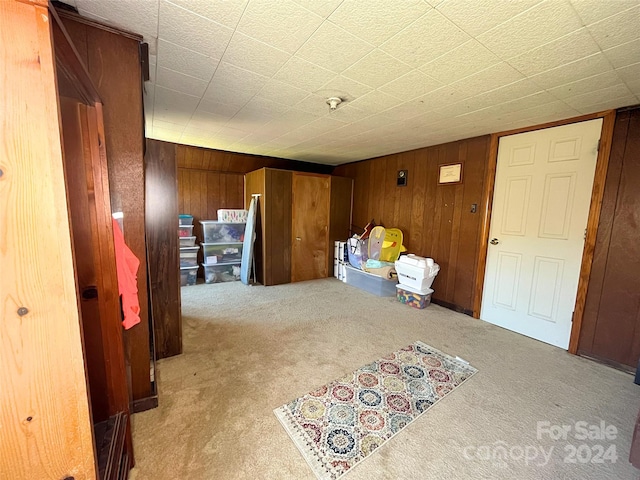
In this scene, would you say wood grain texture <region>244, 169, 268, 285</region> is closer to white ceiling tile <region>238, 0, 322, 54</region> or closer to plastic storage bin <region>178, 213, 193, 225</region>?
plastic storage bin <region>178, 213, 193, 225</region>

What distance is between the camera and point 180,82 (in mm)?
2061

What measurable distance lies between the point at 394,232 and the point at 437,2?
3.27 m

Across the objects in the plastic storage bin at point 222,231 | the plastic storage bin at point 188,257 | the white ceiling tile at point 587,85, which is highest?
the white ceiling tile at point 587,85

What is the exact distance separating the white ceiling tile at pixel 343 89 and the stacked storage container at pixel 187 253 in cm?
317

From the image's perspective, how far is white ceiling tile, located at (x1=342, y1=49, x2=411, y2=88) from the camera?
166cm

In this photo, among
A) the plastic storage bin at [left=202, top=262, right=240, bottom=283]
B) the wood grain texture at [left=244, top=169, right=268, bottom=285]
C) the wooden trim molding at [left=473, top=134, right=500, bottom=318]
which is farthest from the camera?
the plastic storage bin at [left=202, top=262, right=240, bottom=283]

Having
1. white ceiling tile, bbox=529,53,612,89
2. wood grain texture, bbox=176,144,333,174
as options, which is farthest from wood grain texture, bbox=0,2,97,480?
wood grain texture, bbox=176,144,333,174

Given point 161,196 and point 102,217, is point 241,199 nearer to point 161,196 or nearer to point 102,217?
point 161,196

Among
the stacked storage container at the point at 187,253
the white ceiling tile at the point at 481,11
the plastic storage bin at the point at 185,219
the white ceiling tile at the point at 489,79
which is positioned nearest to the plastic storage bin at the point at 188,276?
the stacked storage container at the point at 187,253

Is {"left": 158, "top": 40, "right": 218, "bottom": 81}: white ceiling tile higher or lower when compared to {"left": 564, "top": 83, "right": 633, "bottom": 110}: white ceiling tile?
higher

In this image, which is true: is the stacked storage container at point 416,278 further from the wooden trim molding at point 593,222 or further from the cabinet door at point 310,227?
the cabinet door at point 310,227

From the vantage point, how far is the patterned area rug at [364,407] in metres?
1.44

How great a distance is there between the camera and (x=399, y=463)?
1387 mm

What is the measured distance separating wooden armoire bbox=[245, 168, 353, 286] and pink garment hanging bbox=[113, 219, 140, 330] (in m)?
2.88
